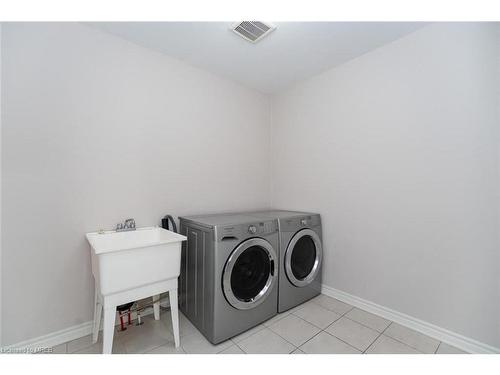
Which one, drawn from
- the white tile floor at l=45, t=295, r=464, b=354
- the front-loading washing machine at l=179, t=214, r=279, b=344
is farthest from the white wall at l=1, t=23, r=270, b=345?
the front-loading washing machine at l=179, t=214, r=279, b=344

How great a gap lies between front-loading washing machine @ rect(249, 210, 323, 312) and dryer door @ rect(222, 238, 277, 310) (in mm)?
151

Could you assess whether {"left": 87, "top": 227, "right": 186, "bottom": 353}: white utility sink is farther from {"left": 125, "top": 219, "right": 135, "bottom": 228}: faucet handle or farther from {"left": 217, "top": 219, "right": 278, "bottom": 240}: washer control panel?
{"left": 217, "top": 219, "right": 278, "bottom": 240}: washer control panel

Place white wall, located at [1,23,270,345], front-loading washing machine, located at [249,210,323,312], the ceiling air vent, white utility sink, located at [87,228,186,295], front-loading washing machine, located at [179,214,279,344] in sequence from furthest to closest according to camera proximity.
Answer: front-loading washing machine, located at [249,210,323,312], the ceiling air vent, front-loading washing machine, located at [179,214,279,344], white wall, located at [1,23,270,345], white utility sink, located at [87,228,186,295]

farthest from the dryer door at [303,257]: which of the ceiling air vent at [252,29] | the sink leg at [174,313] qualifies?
the ceiling air vent at [252,29]

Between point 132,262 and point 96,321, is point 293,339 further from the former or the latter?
point 96,321

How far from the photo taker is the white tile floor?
1.46 metres

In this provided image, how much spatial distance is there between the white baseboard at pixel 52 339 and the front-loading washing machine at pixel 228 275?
691 mm

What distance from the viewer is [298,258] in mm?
2133

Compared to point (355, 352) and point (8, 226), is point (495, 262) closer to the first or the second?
point (355, 352)

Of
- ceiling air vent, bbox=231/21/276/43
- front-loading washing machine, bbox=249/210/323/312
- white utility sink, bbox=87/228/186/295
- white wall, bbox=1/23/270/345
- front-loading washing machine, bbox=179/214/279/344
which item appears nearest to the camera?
white utility sink, bbox=87/228/186/295

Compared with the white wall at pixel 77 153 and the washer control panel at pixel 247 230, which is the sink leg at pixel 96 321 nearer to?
the white wall at pixel 77 153

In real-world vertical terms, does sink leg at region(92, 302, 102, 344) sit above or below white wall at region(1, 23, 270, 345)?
below

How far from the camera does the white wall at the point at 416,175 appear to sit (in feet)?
4.63

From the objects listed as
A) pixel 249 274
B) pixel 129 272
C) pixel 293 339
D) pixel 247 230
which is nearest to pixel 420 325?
pixel 293 339
